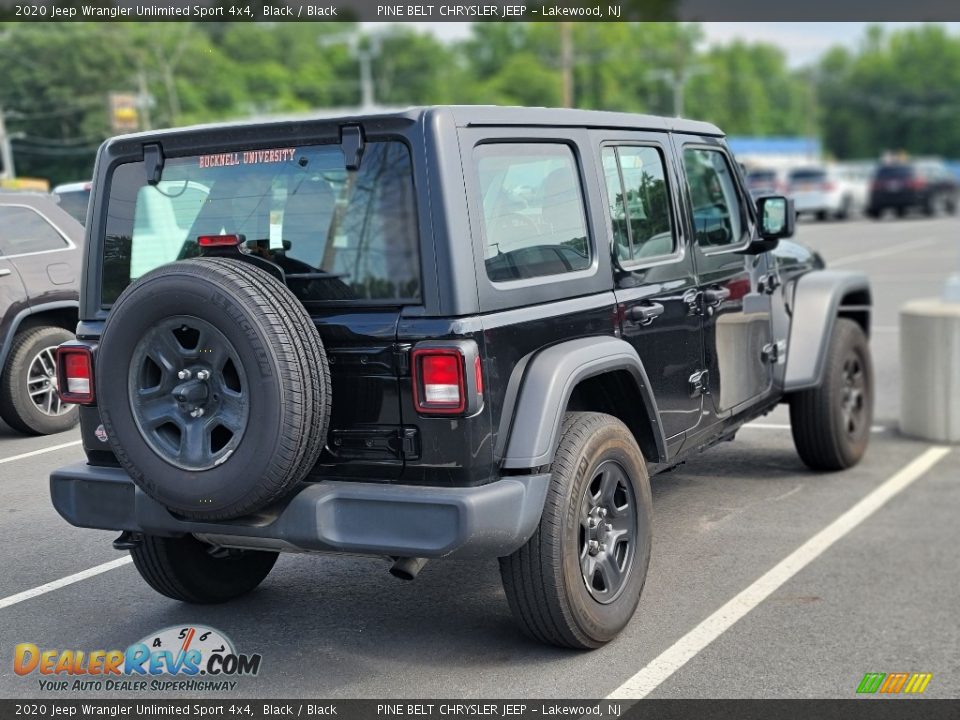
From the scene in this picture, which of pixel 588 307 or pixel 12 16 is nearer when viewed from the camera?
pixel 588 307

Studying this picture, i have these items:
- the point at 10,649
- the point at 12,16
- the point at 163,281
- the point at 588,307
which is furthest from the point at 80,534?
the point at 12,16

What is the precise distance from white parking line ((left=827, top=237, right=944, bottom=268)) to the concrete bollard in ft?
43.0

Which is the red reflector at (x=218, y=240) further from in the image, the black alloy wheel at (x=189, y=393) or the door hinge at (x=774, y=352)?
the door hinge at (x=774, y=352)

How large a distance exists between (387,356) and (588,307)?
91 centimetres

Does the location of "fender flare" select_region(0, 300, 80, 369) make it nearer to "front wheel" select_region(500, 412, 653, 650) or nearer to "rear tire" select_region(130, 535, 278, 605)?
"rear tire" select_region(130, 535, 278, 605)

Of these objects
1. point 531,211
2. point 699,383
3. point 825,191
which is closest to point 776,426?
point 699,383

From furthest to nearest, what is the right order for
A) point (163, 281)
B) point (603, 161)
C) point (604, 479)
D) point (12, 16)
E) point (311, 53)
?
point (311, 53) → point (12, 16) → point (603, 161) → point (604, 479) → point (163, 281)

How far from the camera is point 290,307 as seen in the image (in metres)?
3.91

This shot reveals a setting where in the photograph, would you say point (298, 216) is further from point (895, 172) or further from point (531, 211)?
point (895, 172)

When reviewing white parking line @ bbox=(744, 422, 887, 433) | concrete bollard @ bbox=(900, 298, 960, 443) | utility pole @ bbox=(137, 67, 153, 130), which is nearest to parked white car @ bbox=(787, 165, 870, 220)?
utility pole @ bbox=(137, 67, 153, 130)

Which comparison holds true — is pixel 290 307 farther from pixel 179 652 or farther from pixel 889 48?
pixel 889 48

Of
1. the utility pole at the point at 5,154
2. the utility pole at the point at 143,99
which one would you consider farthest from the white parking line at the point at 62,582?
the utility pole at the point at 143,99

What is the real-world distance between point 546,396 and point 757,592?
1606 millimetres

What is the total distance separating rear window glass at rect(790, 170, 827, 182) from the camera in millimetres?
40594
